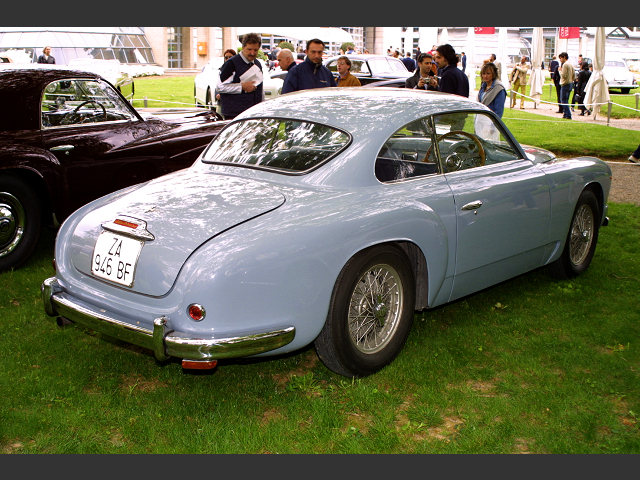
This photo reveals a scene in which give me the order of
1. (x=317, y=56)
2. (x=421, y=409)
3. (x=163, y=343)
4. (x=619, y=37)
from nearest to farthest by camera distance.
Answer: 1. (x=163, y=343)
2. (x=421, y=409)
3. (x=317, y=56)
4. (x=619, y=37)

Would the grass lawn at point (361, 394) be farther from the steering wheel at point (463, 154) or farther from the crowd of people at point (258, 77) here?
the crowd of people at point (258, 77)

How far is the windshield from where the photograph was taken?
14.4 feet

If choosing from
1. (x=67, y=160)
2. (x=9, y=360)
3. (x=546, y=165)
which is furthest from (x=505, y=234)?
(x=67, y=160)

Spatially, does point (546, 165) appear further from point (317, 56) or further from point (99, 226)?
point (317, 56)

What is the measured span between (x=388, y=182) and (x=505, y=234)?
105cm

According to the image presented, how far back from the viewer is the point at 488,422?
369 centimetres

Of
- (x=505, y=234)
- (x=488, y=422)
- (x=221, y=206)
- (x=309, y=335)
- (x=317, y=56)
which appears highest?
(x=317, y=56)

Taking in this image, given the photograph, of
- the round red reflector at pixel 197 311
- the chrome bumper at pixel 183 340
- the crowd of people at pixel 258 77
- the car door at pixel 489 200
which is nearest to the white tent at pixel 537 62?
the crowd of people at pixel 258 77

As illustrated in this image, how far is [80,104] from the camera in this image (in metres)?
6.77

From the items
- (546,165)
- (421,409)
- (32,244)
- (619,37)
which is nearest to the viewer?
(421,409)

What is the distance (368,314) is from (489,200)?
3.98 feet

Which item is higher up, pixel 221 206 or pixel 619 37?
pixel 619 37

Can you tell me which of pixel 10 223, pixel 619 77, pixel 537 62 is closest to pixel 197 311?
pixel 10 223

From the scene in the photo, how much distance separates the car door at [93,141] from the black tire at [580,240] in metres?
3.77
